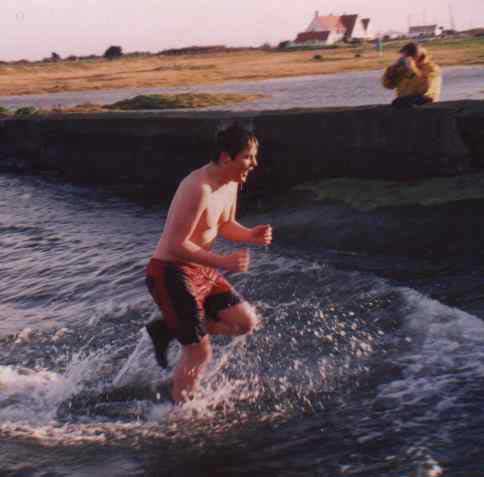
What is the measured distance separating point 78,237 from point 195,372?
5670 millimetres

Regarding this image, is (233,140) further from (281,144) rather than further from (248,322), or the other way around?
(281,144)

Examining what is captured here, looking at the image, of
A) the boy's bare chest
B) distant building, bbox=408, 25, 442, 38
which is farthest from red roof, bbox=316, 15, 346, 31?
the boy's bare chest

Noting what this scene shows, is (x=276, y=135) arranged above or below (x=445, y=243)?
above

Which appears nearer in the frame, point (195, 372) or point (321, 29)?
point (195, 372)

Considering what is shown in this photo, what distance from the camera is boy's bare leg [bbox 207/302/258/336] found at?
197 inches

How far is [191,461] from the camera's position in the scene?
4293 millimetres

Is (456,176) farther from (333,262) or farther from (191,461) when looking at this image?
(191,461)

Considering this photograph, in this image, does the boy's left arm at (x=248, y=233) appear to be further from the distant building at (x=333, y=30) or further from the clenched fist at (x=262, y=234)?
the distant building at (x=333, y=30)

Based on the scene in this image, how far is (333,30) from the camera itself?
118 metres

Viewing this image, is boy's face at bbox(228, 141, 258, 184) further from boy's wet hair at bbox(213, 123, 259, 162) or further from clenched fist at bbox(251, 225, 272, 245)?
clenched fist at bbox(251, 225, 272, 245)

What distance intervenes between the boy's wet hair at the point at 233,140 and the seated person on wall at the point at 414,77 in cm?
534

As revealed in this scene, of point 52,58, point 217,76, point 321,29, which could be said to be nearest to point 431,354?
point 217,76

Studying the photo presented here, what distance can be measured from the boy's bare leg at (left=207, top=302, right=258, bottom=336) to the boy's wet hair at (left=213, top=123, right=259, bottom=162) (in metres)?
0.96

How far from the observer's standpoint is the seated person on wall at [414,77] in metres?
9.90
